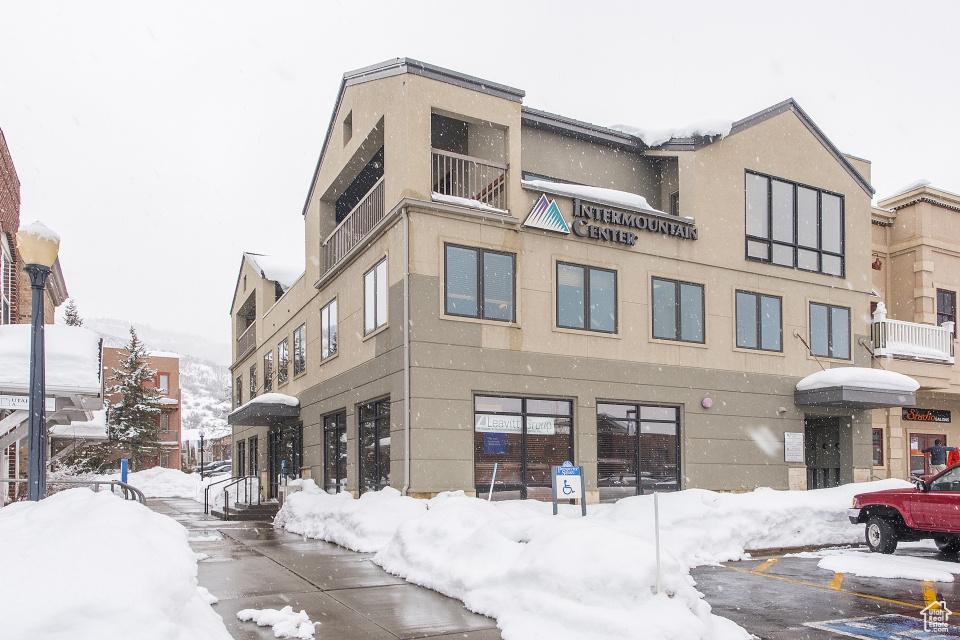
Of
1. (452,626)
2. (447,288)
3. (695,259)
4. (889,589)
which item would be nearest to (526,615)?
(452,626)

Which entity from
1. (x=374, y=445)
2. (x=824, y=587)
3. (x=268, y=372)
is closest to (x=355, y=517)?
(x=374, y=445)

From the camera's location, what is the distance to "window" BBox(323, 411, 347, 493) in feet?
70.0

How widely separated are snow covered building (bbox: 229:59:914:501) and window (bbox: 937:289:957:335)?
5045 mm

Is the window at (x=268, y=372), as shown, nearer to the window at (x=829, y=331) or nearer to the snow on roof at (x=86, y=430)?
the snow on roof at (x=86, y=430)

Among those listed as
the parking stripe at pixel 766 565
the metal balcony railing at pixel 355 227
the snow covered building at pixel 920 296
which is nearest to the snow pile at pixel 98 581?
the parking stripe at pixel 766 565

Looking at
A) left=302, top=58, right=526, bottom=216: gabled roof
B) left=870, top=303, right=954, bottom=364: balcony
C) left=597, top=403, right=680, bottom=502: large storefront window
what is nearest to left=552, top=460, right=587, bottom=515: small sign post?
left=597, top=403, right=680, bottom=502: large storefront window

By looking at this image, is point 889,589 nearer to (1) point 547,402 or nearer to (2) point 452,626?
(2) point 452,626

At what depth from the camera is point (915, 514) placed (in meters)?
13.4

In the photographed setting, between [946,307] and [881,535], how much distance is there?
1589 cm

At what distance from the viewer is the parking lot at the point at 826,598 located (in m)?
8.05

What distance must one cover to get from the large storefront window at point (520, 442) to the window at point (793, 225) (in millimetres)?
7544

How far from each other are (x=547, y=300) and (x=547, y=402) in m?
2.33

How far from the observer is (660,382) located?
19453 mm

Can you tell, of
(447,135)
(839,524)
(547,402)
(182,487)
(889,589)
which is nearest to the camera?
(889,589)
